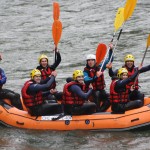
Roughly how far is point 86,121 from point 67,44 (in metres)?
11.0

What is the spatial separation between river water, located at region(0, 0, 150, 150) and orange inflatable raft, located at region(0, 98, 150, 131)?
0.52 feet

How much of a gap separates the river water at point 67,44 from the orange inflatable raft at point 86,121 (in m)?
0.16

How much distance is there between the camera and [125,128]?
12.1 meters

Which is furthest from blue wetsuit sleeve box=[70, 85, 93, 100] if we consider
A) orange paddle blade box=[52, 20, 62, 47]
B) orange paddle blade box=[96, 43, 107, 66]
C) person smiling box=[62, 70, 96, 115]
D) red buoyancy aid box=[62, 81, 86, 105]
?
orange paddle blade box=[52, 20, 62, 47]

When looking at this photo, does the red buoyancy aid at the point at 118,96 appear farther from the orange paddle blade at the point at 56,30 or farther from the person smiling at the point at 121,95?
the orange paddle blade at the point at 56,30

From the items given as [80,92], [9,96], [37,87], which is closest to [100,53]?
→ [80,92]

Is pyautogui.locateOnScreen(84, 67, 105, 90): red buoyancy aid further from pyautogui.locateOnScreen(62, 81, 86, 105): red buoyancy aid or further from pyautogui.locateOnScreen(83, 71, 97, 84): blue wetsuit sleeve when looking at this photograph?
pyautogui.locateOnScreen(62, 81, 86, 105): red buoyancy aid

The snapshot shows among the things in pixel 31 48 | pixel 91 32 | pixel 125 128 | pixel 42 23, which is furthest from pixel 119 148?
pixel 42 23

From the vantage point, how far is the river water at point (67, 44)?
12148 mm

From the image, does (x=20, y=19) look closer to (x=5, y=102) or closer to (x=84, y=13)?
(x=84, y=13)

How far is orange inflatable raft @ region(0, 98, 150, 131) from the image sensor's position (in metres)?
12.1

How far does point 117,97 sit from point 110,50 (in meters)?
1.80

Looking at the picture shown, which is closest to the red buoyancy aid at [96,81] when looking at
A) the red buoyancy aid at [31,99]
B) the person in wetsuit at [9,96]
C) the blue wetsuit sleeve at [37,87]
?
the blue wetsuit sleeve at [37,87]

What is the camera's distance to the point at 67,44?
75.4ft
